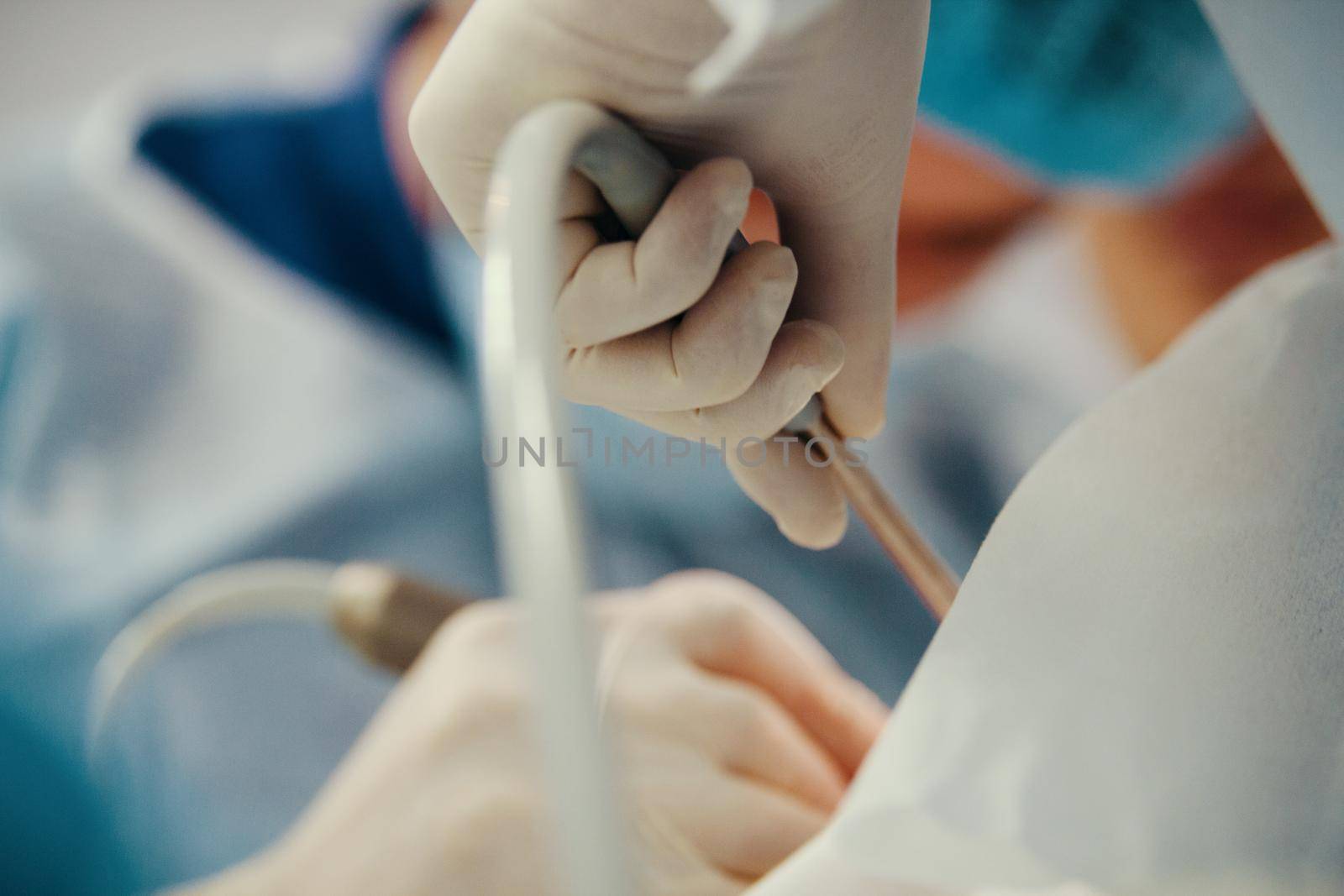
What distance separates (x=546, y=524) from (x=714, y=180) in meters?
0.10

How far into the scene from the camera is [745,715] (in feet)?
1.16

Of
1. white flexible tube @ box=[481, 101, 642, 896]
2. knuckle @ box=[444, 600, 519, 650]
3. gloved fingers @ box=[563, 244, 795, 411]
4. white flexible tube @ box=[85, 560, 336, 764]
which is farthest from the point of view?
white flexible tube @ box=[85, 560, 336, 764]

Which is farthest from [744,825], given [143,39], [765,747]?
[143,39]

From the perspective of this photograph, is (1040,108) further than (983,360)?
No

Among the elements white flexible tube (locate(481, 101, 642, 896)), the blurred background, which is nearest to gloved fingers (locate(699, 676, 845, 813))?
white flexible tube (locate(481, 101, 642, 896))

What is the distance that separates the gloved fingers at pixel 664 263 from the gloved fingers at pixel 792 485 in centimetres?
6

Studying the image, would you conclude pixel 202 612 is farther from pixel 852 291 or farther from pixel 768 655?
pixel 852 291

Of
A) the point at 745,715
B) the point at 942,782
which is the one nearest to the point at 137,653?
the point at 745,715

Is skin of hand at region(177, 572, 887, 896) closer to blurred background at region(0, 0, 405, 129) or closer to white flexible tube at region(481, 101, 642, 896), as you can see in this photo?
white flexible tube at region(481, 101, 642, 896)

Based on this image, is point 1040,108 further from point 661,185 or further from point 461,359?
point 461,359

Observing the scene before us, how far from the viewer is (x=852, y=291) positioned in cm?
24

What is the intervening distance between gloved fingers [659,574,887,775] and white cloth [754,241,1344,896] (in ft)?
0.41

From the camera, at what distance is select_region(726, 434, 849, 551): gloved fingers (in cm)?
26

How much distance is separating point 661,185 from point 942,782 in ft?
0.52
